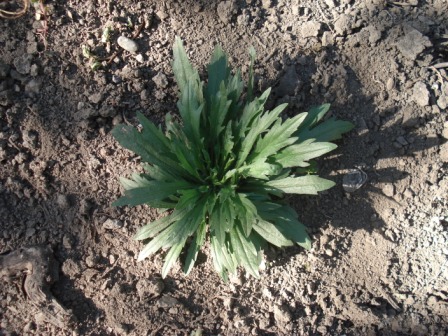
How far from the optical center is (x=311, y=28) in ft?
10.9

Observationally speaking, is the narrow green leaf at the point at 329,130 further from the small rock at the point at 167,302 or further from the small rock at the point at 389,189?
the small rock at the point at 167,302

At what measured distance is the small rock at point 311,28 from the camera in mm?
3311

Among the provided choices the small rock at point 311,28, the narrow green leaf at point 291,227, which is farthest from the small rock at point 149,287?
the small rock at point 311,28

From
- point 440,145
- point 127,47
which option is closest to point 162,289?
point 127,47

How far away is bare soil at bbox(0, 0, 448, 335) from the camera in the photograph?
3.18 m

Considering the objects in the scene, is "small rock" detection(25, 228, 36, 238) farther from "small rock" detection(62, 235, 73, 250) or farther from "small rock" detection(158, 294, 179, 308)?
"small rock" detection(158, 294, 179, 308)

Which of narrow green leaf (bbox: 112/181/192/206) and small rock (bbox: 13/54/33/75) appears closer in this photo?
narrow green leaf (bbox: 112/181/192/206)

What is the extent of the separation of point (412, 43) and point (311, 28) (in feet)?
2.20

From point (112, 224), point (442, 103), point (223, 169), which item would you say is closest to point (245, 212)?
point (223, 169)

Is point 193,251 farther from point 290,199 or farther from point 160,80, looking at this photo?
point 160,80

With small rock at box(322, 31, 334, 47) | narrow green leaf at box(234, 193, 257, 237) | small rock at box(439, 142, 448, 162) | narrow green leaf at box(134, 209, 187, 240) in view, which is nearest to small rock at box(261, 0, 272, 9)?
small rock at box(322, 31, 334, 47)

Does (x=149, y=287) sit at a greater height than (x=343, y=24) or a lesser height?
lesser

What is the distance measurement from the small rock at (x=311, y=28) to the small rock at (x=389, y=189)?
1.12m

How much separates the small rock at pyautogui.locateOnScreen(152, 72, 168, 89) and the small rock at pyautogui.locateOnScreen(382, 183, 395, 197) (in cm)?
160
